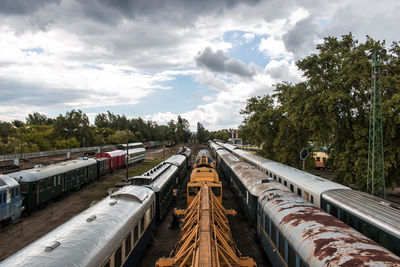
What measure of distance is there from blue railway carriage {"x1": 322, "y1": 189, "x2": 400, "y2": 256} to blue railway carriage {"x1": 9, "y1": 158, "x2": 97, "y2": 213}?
20.4 meters

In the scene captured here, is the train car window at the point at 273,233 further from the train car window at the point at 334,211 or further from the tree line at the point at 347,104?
the tree line at the point at 347,104

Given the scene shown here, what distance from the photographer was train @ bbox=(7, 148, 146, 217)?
17266 millimetres

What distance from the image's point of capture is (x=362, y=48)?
17.1 metres

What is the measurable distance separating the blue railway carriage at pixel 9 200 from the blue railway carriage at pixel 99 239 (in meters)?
9.15

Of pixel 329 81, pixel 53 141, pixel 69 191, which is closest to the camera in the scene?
pixel 329 81

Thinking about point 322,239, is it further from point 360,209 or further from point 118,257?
point 118,257

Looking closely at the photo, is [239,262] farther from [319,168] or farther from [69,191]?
[319,168]

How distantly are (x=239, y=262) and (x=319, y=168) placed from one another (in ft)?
131

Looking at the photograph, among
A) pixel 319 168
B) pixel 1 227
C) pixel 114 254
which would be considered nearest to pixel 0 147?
Answer: pixel 1 227

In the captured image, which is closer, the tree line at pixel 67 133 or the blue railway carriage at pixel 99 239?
the blue railway carriage at pixel 99 239

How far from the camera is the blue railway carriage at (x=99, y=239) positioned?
558 centimetres

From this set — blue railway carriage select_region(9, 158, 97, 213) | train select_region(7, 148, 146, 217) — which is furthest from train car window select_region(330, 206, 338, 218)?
blue railway carriage select_region(9, 158, 97, 213)

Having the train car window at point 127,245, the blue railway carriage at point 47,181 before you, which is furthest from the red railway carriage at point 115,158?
the train car window at point 127,245

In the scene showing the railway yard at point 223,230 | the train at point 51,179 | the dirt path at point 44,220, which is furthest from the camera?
the train at point 51,179
